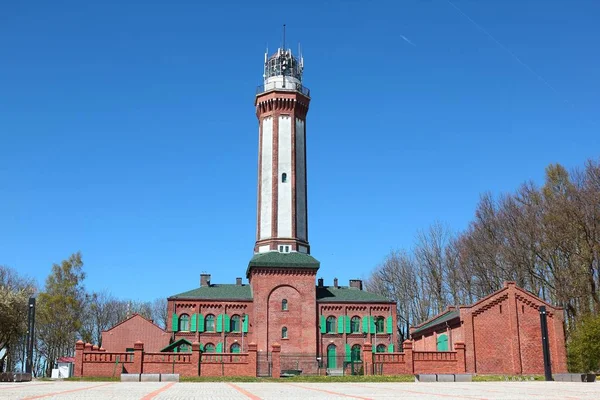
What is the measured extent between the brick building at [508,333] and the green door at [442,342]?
6.29 feet

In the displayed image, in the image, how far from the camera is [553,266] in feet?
148

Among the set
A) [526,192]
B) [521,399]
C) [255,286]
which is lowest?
[521,399]

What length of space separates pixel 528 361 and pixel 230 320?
22975 millimetres

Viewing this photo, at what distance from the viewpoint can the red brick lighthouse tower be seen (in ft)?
162

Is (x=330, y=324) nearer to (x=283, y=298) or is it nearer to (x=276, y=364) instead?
(x=283, y=298)

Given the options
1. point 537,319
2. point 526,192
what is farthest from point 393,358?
point 526,192

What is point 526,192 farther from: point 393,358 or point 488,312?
point 393,358

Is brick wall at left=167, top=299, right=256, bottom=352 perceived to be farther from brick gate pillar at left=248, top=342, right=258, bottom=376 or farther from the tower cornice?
the tower cornice

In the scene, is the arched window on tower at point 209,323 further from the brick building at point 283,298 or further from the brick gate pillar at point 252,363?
the brick gate pillar at point 252,363

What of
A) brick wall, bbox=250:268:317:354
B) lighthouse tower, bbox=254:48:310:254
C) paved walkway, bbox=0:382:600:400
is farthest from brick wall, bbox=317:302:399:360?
paved walkway, bbox=0:382:600:400

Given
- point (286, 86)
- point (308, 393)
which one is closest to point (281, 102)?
point (286, 86)

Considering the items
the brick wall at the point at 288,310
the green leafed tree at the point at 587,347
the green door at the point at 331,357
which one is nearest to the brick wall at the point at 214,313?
the brick wall at the point at 288,310

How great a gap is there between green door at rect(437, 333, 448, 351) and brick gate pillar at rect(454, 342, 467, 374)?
5.19 m

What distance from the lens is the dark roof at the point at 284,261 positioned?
1946 inches
